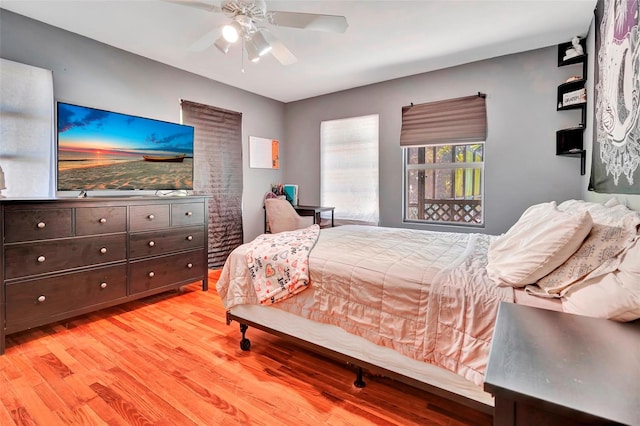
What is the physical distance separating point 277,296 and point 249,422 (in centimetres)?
63

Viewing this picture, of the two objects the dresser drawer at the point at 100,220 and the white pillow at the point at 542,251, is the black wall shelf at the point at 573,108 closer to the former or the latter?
the white pillow at the point at 542,251

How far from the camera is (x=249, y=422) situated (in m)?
1.43

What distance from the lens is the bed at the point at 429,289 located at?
1162 mm

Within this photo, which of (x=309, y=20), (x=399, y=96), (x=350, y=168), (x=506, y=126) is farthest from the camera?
(x=350, y=168)

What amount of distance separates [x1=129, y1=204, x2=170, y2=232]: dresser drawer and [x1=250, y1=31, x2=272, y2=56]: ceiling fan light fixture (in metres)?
1.68

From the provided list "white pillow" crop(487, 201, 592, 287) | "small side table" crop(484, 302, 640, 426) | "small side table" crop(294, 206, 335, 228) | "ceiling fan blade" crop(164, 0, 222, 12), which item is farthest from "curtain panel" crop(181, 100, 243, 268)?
"small side table" crop(484, 302, 640, 426)

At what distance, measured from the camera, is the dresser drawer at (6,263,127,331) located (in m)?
2.09

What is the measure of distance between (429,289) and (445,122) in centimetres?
278

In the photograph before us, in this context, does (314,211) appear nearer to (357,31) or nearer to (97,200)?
(357,31)

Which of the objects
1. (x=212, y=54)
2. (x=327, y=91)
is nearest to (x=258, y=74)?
(x=212, y=54)

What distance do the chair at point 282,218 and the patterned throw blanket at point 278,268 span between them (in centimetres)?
191

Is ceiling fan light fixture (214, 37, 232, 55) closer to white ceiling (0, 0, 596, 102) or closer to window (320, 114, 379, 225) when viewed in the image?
white ceiling (0, 0, 596, 102)

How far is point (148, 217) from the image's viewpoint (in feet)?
9.20

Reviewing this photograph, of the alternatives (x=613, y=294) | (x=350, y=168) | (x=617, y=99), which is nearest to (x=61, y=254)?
(x=613, y=294)
